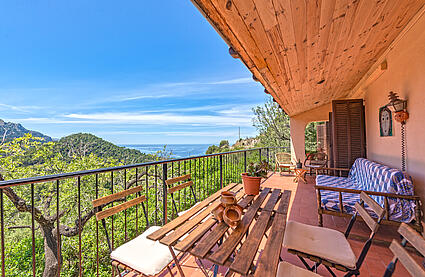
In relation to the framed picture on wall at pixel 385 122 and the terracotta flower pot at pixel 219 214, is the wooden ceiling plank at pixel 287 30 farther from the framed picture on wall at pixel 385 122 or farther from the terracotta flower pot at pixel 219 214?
the framed picture on wall at pixel 385 122

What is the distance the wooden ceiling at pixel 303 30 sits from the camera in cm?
121

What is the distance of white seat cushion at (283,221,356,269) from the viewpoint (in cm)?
118

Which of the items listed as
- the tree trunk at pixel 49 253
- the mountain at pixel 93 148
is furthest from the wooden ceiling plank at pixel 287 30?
the tree trunk at pixel 49 253

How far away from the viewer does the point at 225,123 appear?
26.9m

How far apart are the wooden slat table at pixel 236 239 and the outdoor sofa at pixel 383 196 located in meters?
1.05

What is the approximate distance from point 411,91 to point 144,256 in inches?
128

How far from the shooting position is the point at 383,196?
6.22 feet

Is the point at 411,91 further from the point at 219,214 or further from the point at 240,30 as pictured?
the point at 219,214

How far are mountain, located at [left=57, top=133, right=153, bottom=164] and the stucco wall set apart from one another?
8.88 meters

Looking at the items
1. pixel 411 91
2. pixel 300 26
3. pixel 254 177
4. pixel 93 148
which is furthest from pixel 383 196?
pixel 93 148

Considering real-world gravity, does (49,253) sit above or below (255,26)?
below

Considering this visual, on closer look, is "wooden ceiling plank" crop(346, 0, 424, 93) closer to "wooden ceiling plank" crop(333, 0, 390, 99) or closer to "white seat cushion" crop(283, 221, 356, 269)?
"wooden ceiling plank" crop(333, 0, 390, 99)

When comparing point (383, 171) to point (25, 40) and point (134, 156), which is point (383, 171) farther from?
point (25, 40)

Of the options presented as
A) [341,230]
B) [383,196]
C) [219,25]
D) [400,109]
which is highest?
[219,25]
